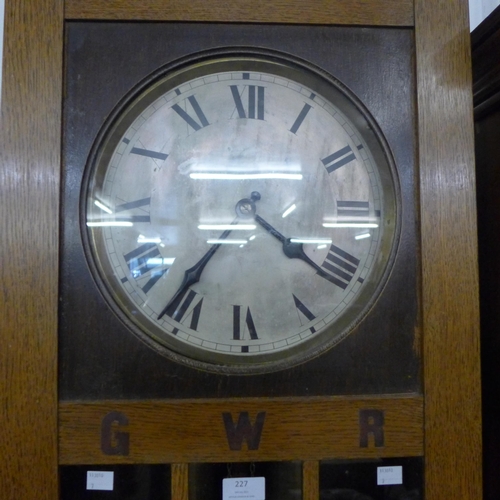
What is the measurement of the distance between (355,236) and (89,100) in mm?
512

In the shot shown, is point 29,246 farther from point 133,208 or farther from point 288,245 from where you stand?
point 288,245

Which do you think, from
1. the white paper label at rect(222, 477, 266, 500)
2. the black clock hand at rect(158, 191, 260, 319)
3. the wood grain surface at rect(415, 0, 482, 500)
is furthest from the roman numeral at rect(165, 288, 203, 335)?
the wood grain surface at rect(415, 0, 482, 500)

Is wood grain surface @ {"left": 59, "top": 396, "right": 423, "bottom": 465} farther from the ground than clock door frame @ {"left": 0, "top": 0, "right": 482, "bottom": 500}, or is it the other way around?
clock door frame @ {"left": 0, "top": 0, "right": 482, "bottom": 500}

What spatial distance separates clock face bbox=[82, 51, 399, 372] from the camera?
103 cm

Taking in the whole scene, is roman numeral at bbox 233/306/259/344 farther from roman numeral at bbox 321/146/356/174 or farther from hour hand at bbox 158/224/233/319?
roman numeral at bbox 321/146/356/174

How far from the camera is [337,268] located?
1.05 meters

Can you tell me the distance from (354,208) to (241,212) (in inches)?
7.8

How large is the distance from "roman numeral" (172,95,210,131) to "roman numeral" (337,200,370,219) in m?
0.27

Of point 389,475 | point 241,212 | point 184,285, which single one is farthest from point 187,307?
point 389,475

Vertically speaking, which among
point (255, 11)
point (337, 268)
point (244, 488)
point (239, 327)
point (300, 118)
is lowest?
point (244, 488)

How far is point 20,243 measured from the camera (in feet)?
3.23

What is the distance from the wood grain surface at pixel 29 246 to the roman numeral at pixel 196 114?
0.66 ft

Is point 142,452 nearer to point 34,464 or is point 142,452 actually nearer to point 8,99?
point 34,464

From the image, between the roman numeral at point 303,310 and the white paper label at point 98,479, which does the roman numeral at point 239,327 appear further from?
the white paper label at point 98,479
